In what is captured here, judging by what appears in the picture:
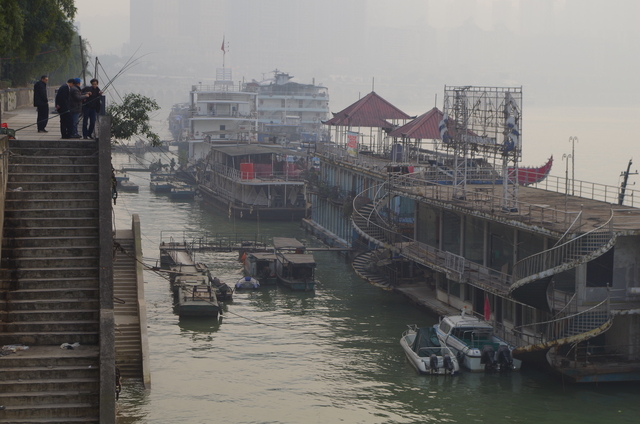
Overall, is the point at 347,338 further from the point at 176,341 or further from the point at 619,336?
the point at 619,336

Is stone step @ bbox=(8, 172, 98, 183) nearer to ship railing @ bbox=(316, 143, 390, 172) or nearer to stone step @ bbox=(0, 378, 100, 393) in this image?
stone step @ bbox=(0, 378, 100, 393)

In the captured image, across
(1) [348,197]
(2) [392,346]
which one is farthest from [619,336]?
(1) [348,197]

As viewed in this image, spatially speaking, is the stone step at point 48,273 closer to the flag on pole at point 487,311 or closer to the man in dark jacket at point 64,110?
the man in dark jacket at point 64,110

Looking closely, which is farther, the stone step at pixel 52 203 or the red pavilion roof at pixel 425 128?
the red pavilion roof at pixel 425 128

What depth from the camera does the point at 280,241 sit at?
44.3 m

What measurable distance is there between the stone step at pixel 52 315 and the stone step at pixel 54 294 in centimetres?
22

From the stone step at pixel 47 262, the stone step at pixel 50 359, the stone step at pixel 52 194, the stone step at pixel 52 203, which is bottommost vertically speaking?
the stone step at pixel 50 359

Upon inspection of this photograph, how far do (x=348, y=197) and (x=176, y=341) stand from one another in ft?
67.7

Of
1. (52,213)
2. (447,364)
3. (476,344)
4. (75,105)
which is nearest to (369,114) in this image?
(476,344)

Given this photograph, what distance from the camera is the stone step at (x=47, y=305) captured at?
39.5ft

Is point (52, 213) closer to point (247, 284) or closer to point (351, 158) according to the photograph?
point (247, 284)

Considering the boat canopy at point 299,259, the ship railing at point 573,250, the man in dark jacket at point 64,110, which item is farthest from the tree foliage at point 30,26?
the ship railing at point 573,250

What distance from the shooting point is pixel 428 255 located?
34438 mm

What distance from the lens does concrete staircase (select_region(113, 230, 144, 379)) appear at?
2214 centimetres
